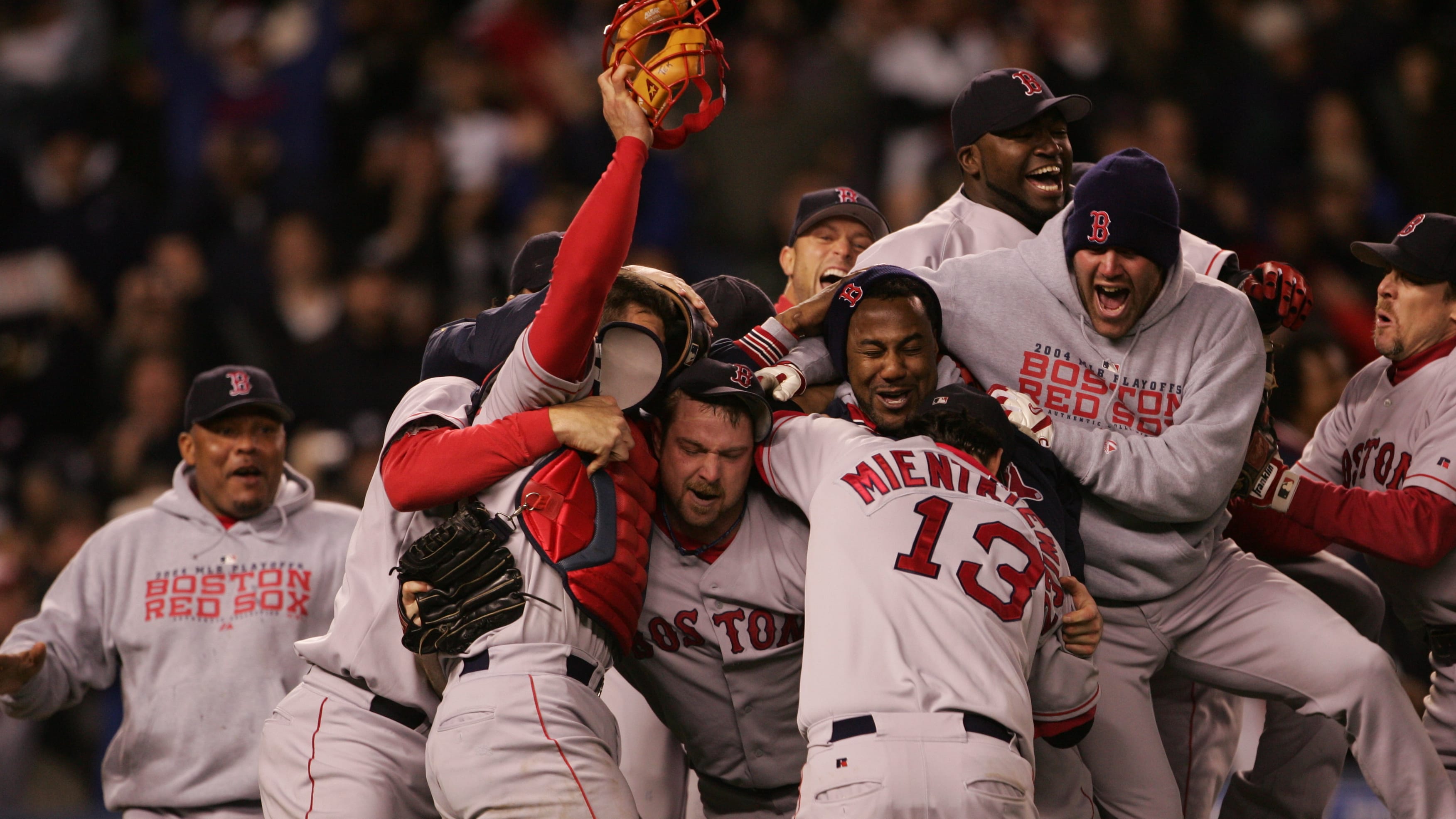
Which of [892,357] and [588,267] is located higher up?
[588,267]

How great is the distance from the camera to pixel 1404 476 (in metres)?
5.16

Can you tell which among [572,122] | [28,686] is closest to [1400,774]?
[28,686]

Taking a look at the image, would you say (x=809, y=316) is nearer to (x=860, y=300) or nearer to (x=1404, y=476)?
(x=860, y=300)

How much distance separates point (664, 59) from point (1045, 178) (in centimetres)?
174

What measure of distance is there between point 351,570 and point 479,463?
2.36ft

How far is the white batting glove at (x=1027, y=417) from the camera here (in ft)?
15.0

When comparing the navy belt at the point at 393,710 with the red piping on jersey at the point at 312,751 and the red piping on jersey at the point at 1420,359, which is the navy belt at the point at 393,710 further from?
the red piping on jersey at the point at 1420,359

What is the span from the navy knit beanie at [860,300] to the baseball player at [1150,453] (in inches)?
4.9

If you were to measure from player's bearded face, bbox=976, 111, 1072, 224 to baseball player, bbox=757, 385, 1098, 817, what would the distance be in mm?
1334

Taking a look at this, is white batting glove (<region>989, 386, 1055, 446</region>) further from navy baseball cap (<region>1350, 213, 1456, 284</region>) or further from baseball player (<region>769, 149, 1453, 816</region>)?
navy baseball cap (<region>1350, 213, 1456, 284</region>)

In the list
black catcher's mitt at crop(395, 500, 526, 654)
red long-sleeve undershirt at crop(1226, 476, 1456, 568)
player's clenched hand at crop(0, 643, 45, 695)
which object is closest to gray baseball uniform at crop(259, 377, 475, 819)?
black catcher's mitt at crop(395, 500, 526, 654)

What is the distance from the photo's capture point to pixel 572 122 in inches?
421

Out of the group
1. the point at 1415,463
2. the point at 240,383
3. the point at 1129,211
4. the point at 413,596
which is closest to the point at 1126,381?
the point at 1129,211

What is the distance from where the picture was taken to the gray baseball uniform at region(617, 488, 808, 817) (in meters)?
4.76
